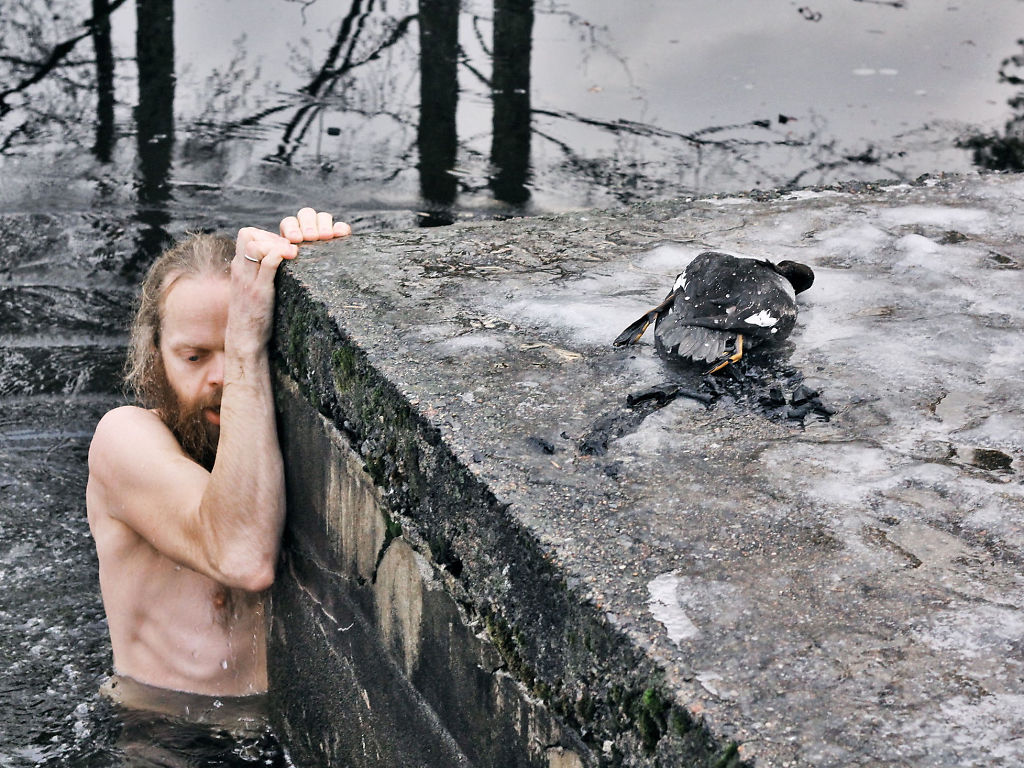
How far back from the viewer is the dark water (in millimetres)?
4992

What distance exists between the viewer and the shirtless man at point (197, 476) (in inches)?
105

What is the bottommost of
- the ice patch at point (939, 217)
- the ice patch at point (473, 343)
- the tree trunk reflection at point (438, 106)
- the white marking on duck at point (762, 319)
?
the ice patch at point (473, 343)

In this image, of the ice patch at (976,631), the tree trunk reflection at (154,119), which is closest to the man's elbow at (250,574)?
the ice patch at (976,631)

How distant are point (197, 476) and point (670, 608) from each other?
1.56 m

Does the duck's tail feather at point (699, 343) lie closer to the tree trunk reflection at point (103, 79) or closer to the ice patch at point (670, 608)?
the ice patch at point (670, 608)

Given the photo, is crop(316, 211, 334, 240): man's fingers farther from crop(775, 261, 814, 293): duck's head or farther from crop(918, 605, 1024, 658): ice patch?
crop(918, 605, 1024, 658): ice patch

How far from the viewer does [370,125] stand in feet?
24.1

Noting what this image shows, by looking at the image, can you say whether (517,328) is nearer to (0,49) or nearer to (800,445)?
(800,445)

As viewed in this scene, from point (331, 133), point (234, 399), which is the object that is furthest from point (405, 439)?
point (331, 133)

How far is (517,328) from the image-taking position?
2.40m

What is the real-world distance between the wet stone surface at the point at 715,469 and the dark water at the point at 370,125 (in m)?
1.84

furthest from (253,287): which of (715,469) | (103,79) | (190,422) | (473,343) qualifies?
(103,79)

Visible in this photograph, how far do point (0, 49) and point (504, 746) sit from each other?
27.2 feet

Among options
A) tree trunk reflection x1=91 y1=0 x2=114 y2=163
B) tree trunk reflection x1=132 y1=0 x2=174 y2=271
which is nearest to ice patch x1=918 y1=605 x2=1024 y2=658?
tree trunk reflection x1=132 y1=0 x2=174 y2=271
